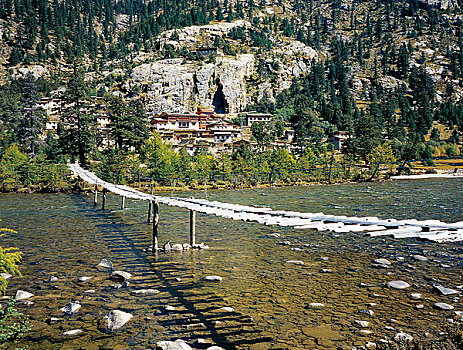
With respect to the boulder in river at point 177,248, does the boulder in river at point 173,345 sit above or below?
above

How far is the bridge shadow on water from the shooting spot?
6.55m

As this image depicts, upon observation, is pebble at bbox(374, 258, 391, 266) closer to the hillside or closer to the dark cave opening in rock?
the hillside

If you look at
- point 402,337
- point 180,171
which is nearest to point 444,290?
point 402,337

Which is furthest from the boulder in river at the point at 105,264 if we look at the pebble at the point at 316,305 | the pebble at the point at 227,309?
the pebble at the point at 316,305

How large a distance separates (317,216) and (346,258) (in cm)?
438

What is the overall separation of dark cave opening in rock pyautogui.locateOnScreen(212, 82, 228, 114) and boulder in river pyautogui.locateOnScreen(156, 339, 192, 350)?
132 m

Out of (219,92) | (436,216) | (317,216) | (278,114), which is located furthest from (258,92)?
(317,216)

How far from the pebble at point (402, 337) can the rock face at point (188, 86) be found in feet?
430

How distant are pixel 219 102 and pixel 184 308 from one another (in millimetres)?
Result: 135357

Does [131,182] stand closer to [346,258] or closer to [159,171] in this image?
[159,171]

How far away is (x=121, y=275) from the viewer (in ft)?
33.2

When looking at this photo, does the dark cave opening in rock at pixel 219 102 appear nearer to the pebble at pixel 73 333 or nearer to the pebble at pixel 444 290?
the pebble at pixel 444 290

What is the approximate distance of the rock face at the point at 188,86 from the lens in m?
134

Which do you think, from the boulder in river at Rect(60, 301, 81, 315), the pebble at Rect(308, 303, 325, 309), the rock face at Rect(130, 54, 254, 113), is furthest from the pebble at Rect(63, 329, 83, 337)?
the rock face at Rect(130, 54, 254, 113)
